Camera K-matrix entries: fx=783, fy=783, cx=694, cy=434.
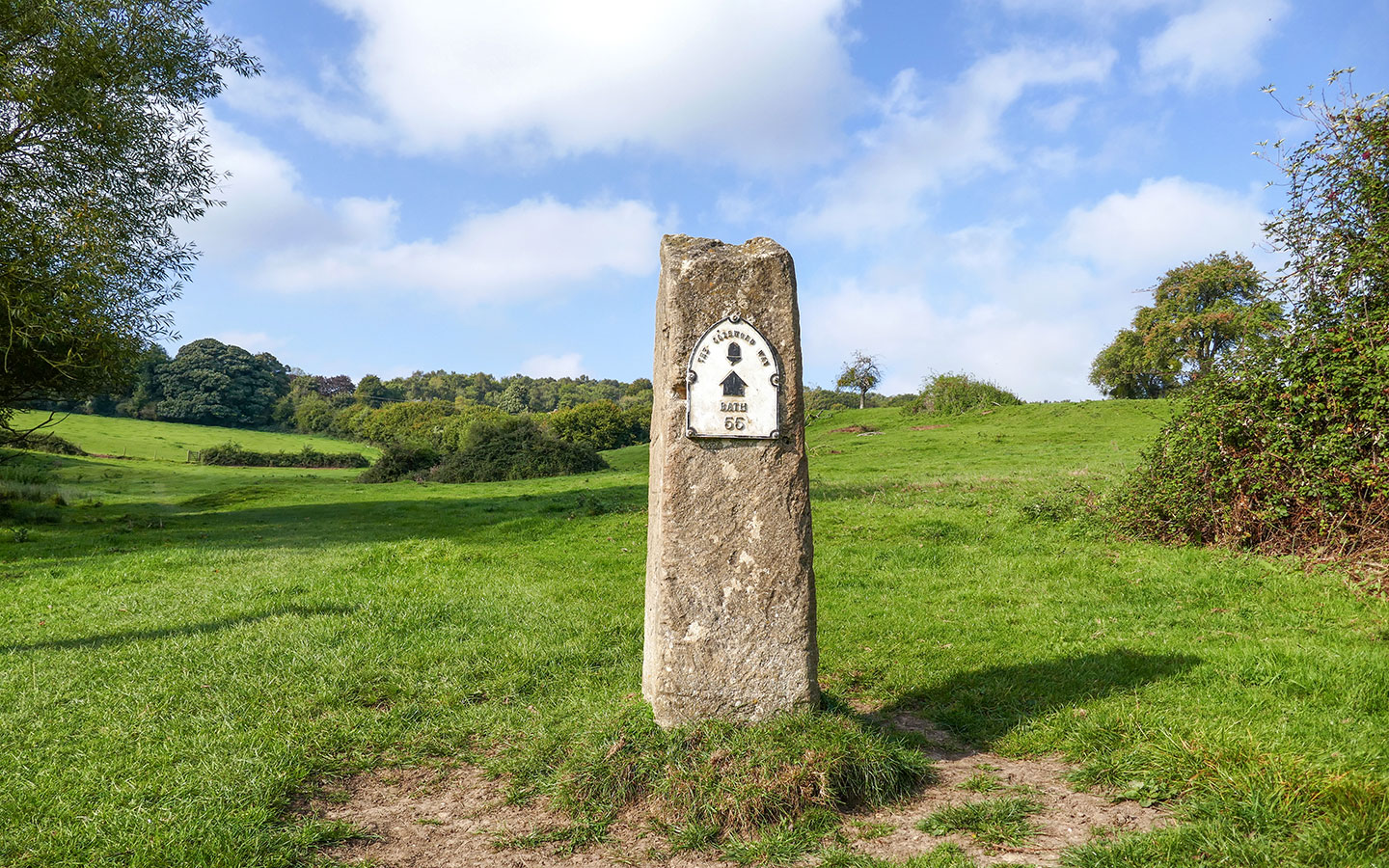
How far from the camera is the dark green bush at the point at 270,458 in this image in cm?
5347

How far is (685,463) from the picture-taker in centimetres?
567

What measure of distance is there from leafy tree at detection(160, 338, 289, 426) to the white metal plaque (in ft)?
266

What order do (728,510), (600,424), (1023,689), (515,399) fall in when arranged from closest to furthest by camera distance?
(728,510), (1023,689), (600,424), (515,399)

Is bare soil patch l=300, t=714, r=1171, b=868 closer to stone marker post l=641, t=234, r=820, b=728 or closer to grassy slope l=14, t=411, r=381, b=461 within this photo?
stone marker post l=641, t=234, r=820, b=728

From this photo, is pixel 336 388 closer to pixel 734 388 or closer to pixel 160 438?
pixel 160 438

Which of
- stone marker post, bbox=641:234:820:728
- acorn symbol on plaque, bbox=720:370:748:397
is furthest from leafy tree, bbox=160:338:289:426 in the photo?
acorn symbol on plaque, bbox=720:370:748:397

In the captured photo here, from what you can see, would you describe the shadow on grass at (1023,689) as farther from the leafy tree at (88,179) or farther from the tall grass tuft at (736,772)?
the leafy tree at (88,179)

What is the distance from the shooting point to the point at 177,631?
947cm

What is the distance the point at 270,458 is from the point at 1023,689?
192 ft

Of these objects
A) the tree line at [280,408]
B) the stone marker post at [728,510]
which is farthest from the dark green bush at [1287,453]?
the tree line at [280,408]

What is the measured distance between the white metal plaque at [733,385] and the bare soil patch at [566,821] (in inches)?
105

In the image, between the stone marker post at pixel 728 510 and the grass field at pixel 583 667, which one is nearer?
the grass field at pixel 583 667

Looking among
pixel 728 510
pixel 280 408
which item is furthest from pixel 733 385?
pixel 280 408

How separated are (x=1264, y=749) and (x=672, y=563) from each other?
161 inches
